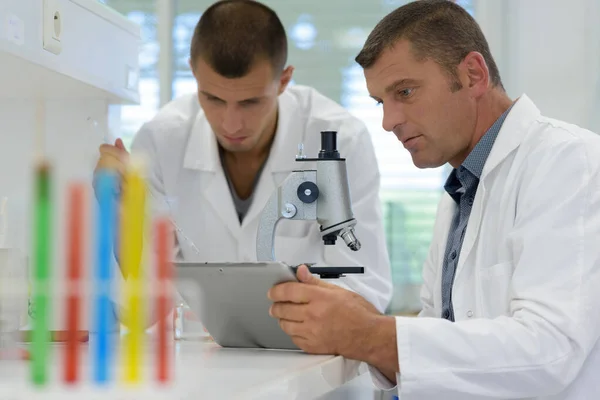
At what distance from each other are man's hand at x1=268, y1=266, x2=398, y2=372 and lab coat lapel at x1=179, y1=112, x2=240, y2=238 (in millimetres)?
905

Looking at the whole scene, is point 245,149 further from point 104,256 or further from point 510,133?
point 104,256

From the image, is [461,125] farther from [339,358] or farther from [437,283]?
[339,358]

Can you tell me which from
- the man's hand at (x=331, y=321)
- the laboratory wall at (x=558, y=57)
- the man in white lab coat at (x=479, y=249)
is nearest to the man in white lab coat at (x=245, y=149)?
the man in white lab coat at (x=479, y=249)

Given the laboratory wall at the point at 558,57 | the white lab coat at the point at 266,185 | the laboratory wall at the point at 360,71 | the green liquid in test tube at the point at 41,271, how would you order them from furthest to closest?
1. the laboratory wall at the point at 360,71
2. the laboratory wall at the point at 558,57
3. the white lab coat at the point at 266,185
4. the green liquid in test tube at the point at 41,271

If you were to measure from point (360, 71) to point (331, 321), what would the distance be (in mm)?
2573

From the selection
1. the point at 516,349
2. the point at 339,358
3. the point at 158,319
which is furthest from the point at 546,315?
the point at 158,319

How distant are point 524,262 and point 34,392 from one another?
3.05ft

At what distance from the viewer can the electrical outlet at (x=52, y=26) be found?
1494 mm

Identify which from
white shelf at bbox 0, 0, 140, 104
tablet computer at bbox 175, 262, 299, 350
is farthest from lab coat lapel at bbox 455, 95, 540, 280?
white shelf at bbox 0, 0, 140, 104

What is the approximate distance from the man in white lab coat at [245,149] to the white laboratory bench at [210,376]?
561mm

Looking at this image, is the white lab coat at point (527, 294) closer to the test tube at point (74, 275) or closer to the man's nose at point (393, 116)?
the man's nose at point (393, 116)

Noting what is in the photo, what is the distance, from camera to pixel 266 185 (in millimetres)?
2225

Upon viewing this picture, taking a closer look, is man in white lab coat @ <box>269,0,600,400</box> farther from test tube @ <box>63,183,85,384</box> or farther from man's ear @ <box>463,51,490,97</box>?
test tube @ <box>63,183,85,384</box>

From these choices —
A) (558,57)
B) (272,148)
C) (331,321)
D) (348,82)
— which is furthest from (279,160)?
(348,82)
